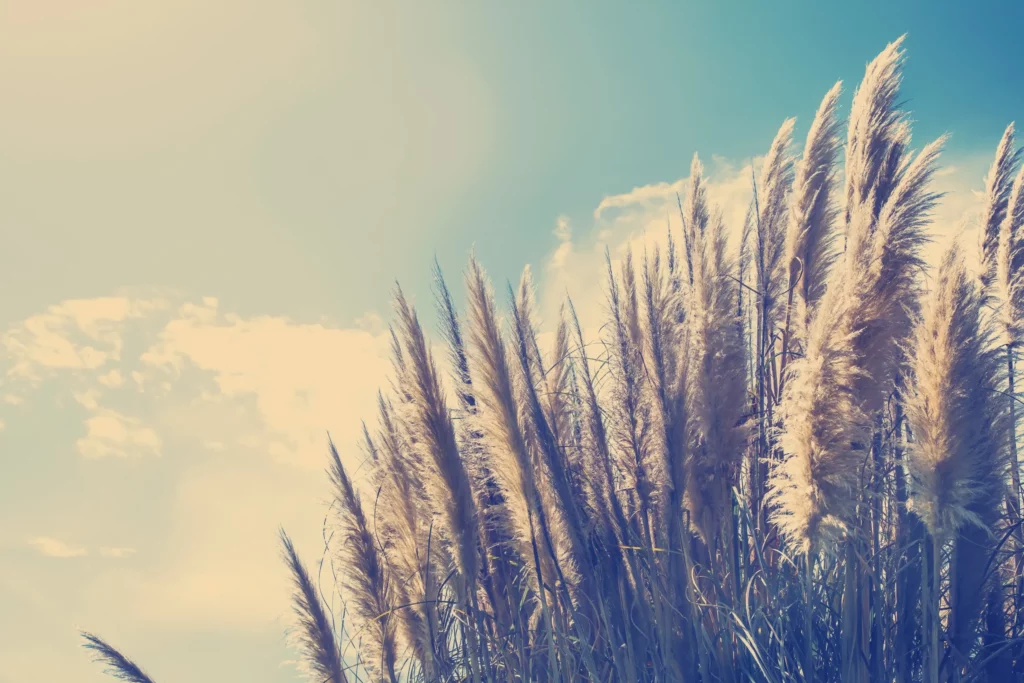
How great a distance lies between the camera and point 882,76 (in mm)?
3654

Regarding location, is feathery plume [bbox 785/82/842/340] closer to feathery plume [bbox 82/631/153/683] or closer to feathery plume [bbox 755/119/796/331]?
feathery plume [bbox 755/119/796/331]

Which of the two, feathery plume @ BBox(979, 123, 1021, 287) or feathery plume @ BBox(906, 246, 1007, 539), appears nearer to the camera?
feathery plume @ BBox(906, 246, 1007, 539)

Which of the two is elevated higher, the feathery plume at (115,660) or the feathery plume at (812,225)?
the feathery plume at (812,225)

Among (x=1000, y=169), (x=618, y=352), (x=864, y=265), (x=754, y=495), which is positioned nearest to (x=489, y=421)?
(x=618, y=352)

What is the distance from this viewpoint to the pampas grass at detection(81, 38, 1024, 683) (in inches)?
103

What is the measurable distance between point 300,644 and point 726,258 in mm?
2914

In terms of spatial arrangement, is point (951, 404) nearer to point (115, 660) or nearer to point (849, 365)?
point (849, 365)

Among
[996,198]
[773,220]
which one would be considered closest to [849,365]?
[773,220]

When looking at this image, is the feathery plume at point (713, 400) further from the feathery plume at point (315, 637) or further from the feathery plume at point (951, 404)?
the feathery plume at point (315, 637)

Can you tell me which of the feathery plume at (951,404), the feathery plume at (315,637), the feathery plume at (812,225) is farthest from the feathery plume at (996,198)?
the feathery plume at (315,637)

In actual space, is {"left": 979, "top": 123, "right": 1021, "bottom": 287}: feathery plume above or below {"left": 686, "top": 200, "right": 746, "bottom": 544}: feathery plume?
above

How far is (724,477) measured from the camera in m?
3.14

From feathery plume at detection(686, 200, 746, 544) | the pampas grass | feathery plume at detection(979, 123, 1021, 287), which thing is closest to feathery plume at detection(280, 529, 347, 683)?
the pampas grass

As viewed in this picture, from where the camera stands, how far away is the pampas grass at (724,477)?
2623mm
